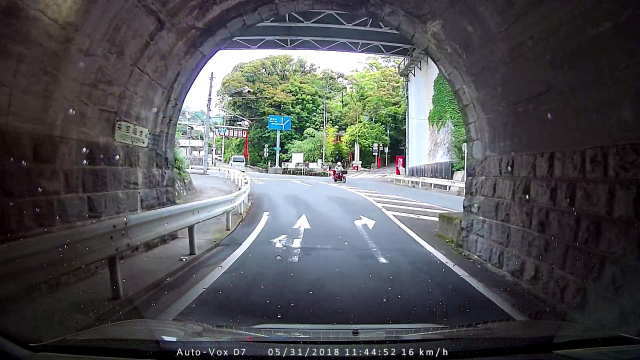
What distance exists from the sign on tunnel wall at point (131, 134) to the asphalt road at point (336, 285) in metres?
2.62

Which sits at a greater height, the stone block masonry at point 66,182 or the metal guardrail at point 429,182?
the stone block masonry at point 66,182

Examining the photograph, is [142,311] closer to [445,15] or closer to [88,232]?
[88,232]

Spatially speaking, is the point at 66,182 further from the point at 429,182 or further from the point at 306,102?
the point at 306,102

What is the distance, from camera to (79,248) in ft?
14.8

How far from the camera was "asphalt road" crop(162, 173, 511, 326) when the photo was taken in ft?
15.4

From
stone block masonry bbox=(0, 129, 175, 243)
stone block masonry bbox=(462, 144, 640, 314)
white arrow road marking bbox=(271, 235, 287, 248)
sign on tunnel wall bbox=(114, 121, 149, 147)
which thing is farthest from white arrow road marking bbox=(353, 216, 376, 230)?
sign on tunnel wall bbox=(114, 121, 149, 147)

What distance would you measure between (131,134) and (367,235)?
5766 mm

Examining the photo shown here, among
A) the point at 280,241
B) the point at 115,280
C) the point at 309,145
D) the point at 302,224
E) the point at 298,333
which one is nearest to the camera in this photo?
the point at 298,333

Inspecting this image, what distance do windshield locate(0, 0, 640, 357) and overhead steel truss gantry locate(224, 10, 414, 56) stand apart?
5997mm

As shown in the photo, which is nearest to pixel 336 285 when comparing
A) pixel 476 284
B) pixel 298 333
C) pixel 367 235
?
pixel 476 284

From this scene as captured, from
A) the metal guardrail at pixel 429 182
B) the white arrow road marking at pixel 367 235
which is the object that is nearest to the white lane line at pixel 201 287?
the white arrow road marking at pixel 367 235

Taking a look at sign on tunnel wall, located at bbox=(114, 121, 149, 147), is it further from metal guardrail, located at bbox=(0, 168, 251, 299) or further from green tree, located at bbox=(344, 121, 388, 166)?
green tree, located at bbox=(344, 121, 388, 166)

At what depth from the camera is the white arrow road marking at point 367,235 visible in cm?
805

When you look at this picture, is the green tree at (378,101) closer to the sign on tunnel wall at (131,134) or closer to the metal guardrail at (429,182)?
the metal guardrail at (429,182)
